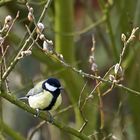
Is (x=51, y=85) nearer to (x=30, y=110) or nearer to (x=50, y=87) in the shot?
(x=50, y=87)

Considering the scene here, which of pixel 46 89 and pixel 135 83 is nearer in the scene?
pixel 46 89

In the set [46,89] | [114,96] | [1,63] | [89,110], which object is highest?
[1,63]

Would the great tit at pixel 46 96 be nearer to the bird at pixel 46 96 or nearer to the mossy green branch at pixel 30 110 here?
the bird at pixel 46 96

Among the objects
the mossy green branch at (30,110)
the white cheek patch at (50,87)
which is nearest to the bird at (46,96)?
the white cheek patch at (50,87)

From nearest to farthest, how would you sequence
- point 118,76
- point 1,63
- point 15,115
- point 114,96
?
point 1,63 → point 118,76 → point 15,115 → point 114,96

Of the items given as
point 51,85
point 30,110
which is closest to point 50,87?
point 51,85

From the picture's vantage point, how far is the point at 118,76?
2.71m

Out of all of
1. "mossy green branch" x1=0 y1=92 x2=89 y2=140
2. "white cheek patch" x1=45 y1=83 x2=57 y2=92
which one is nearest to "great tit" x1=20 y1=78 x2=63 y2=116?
"white cheek patch" x1=45 y1=83 x2=57 y2=92

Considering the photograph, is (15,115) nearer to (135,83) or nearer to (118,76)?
(135,83)

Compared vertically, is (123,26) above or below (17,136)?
above

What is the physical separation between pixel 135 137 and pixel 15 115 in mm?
1080

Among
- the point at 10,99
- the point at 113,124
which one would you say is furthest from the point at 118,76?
the point at 113,124

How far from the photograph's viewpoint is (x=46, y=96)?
3113 mm

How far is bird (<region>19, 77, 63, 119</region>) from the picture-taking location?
307cm
